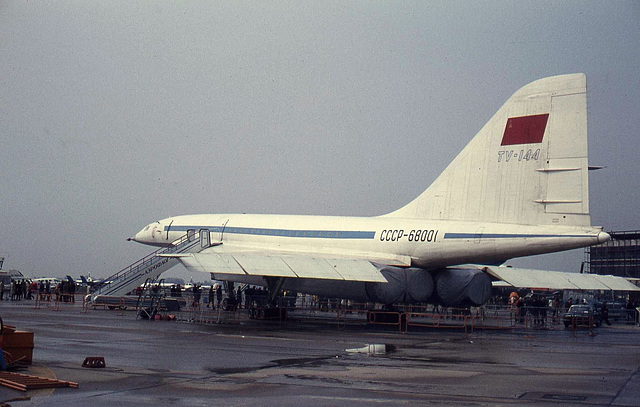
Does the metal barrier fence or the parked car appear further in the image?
the parked car

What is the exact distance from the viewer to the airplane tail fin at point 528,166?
21.0 metres

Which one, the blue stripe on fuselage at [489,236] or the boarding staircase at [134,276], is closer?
the blue stripe on fuselage at [489,236]

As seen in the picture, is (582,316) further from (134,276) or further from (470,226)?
(134,276)

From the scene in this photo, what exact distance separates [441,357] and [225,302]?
64.7 ft

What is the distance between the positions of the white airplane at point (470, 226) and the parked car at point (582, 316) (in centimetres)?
380

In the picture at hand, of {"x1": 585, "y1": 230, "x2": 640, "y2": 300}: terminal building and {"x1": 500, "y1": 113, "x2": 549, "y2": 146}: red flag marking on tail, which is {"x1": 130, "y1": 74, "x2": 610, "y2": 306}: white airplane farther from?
{"x1": 585, "y1": 230, "x2": 640, "y2": 300}: terminal building

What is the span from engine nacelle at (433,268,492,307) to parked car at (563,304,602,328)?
11.0 ft

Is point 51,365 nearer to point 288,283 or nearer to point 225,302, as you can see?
point 288,283

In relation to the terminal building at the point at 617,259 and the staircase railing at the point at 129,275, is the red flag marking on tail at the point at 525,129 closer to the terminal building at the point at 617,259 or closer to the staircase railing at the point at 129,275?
the staircase railing at the point at 129,275

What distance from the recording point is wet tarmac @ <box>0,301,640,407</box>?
28.6 ft

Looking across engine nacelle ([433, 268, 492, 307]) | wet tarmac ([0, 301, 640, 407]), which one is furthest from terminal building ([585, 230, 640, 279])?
wet tarmac ([0, 301, 640, 407])

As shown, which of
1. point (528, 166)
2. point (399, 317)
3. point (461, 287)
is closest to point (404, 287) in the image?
point (399, 317)

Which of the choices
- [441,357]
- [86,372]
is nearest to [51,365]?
[86,372]

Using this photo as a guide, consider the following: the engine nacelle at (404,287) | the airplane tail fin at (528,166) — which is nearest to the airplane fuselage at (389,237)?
the engine nacelle at (404,287)
